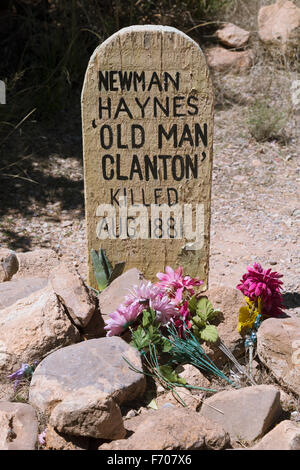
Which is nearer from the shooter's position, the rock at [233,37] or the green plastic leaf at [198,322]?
the green plastic leaf at [198,322]

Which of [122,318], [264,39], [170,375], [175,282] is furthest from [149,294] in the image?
[264,39]

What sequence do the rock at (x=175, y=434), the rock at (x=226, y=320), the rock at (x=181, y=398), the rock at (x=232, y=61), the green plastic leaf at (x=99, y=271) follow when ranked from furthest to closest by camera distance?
the rock at (x=232, y=61) < the green plastic leaf at (x=99, y=271) < the rock at (x=226, y=320) < the rock at (x=181, y=398) < the rock at (x=175, y=434)

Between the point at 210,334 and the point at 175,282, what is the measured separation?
38 centimetres

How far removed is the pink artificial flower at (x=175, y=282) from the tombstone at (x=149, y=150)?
22cm

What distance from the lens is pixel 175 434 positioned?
2105 mm

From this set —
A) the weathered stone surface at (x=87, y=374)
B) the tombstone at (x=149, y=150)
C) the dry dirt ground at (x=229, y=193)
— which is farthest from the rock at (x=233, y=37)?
the weathered stone surface at (x=87, y=374)

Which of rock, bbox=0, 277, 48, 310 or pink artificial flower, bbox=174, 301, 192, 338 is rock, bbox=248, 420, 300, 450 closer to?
pink artificial flower, bbox=174, 301, 192, 338

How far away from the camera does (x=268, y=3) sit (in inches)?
279

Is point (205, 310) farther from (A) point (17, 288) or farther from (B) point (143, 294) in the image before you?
(A) point (17, 288)

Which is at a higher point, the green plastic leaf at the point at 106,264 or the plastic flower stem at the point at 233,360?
the green plastic leaf at the point at 106,264

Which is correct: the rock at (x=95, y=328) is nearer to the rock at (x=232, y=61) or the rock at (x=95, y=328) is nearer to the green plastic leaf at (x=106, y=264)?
the green plastic leaf at (x=106, y=264)

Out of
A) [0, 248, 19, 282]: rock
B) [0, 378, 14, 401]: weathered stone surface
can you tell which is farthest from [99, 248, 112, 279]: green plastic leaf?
[0, 378, 14, 401]: weathered stone surface

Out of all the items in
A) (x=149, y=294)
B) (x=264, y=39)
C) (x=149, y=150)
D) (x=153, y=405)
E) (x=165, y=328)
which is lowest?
(x=153, y=405)

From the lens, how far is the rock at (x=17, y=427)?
2.19m
